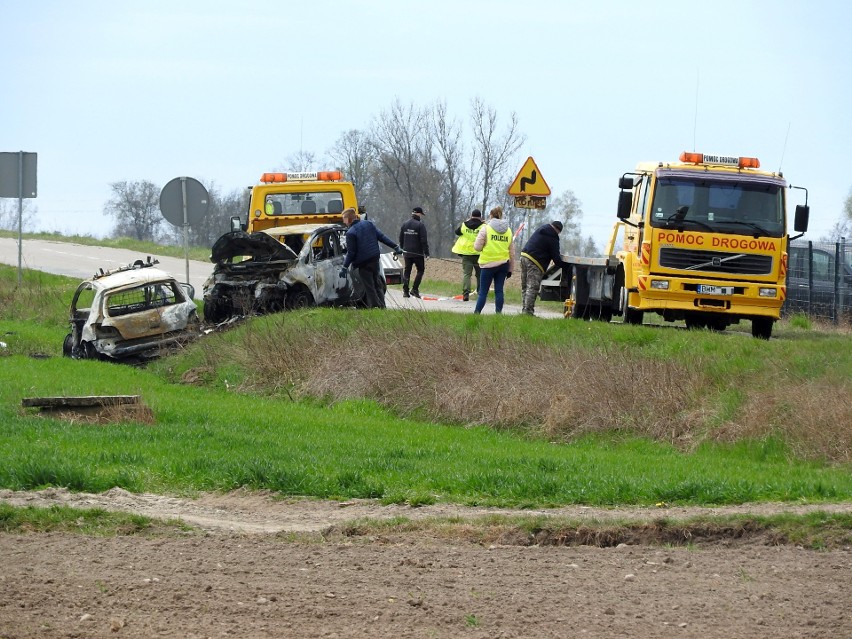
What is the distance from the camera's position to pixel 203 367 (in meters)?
18.9

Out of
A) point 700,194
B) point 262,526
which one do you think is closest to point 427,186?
point 700,194

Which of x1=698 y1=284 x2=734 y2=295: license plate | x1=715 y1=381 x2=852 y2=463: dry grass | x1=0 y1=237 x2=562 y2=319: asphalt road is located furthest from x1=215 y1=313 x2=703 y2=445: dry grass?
x1=0 y1=237 x2=562 y2=319: asphalt road

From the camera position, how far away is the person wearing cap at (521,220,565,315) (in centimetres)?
2033

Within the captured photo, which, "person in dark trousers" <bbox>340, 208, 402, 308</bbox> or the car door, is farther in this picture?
the car door

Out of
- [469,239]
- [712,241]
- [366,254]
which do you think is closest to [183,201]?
[366,254]

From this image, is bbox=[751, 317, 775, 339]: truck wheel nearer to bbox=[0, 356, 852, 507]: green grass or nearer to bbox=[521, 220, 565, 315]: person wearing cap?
bbox=[521, 220, 565, 315]: person wearing cap

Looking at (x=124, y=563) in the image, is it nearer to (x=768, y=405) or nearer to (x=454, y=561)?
(x=454, y=561)

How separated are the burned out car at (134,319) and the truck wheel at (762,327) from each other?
8.96 m

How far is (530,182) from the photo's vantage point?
1959 cm

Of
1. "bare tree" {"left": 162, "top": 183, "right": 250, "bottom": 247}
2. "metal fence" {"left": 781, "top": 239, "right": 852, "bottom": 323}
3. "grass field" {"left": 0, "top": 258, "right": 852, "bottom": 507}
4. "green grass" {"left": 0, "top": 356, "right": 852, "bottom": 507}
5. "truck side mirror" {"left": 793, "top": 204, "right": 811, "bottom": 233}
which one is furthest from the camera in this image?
"bare tree" {"left": 162, "top": 183, "right": 250, "bottom": 247}

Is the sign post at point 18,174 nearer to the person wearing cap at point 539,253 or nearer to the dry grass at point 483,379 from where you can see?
the dry grass at point 483,379

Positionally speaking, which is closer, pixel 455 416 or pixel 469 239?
pixel 455 416

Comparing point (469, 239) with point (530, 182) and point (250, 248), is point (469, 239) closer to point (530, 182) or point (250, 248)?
point (530, 182)

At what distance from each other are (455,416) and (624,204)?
5.59m
